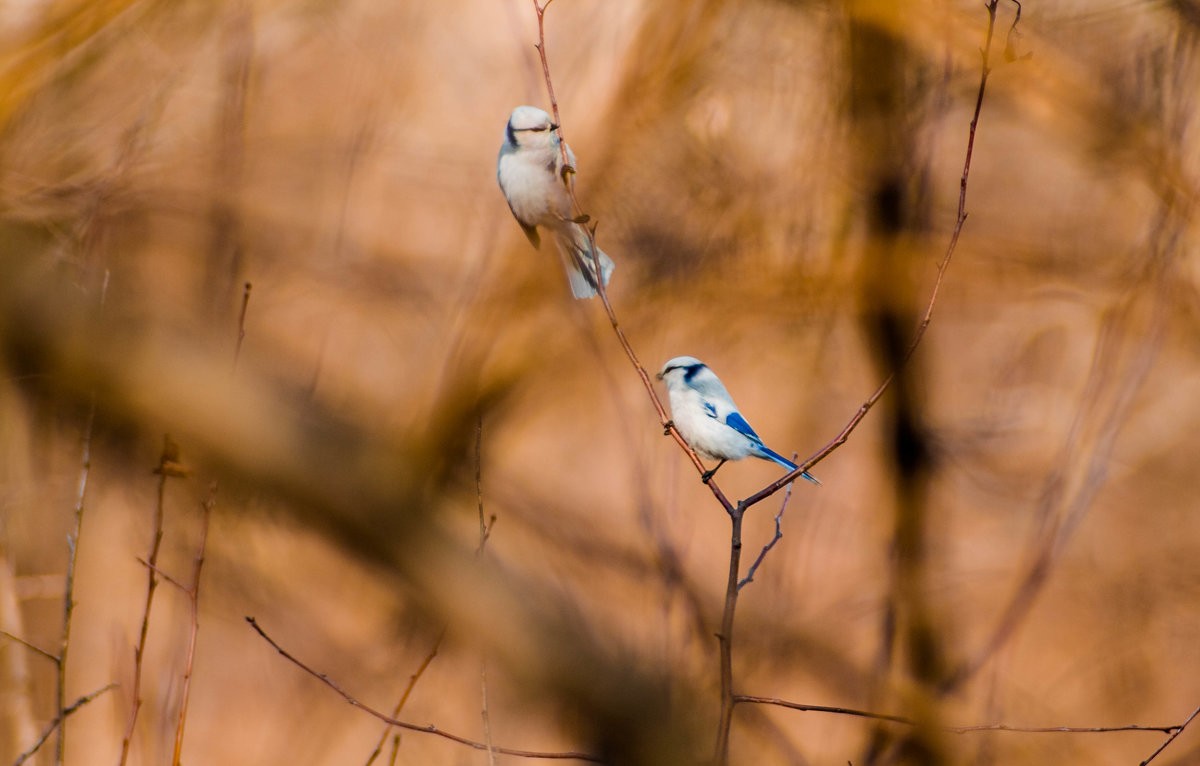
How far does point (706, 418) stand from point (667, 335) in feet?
1.82

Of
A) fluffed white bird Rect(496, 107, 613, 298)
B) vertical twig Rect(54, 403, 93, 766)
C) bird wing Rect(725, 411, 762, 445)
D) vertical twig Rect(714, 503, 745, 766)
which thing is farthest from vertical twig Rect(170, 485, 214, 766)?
bird wing Rect(725, 411, 762, 445)

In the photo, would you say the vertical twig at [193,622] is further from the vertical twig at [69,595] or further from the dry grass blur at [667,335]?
the dry grass blur at [667,335]

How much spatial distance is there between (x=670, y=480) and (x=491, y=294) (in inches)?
A: 19.0

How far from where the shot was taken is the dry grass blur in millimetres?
1284

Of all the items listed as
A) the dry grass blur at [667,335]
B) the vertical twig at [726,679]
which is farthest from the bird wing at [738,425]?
the dry grass blur at [667,335]

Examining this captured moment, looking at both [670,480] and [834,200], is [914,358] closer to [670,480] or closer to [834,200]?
[834,200]

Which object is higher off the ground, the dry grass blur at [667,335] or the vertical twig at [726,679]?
the dry grass blur at [667,335]

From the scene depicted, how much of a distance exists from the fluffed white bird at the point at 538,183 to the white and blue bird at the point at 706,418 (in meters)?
0.17

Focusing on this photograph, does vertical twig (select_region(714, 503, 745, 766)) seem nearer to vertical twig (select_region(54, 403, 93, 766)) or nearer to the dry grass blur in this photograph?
vertical twig (select_region(54, 403, 93, 766))

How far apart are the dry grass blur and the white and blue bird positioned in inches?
18.1

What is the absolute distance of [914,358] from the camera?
1.39 metres

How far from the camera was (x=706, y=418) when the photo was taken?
2.74 feet

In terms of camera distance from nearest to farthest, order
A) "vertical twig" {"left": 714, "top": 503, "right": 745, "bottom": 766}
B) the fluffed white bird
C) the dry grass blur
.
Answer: "vertical twig" {"left": 714, "top": 503, "right": 745, "bottom": 766}
the fluffed white bird
the dry grass blur

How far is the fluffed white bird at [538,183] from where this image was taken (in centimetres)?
70
